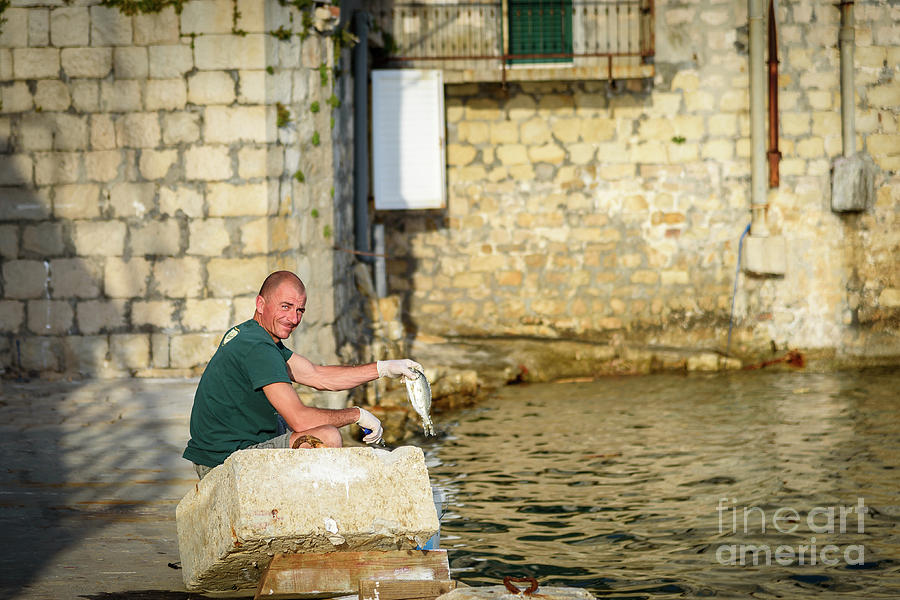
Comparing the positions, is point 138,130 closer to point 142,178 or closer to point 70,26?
point 142,178

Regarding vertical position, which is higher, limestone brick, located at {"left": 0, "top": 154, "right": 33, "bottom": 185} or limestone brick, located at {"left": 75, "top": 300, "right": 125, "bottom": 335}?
limestone brick, located at {"left": 0, "top": 154, "right": 33, "bottom": 185}

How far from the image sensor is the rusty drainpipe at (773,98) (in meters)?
14.1

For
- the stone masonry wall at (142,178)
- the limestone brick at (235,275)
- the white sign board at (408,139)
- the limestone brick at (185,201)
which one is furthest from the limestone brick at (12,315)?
the white sign board at (408,139)

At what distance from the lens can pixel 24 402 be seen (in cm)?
962

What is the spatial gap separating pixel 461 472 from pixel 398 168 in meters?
5.81

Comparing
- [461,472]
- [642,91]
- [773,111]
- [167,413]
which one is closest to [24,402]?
[167,413]

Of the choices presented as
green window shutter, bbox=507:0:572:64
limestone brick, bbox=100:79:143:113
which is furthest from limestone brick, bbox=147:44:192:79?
green window shutter, bbox=507:0:572:64

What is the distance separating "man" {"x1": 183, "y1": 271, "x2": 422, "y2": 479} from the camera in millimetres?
5246

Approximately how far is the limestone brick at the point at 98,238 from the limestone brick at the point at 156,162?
527mm

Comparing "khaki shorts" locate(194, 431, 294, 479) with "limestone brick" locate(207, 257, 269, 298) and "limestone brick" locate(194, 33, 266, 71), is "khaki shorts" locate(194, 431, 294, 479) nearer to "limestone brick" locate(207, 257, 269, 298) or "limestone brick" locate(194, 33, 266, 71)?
"limestone brick" locate(207, 257, 269, 298)

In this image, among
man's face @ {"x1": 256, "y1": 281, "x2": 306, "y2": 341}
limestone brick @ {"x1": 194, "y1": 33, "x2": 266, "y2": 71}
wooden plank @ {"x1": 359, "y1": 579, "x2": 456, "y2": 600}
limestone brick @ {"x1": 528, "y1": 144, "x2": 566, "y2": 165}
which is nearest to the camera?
wooden plank @ {"x1": 359, "y1": 579, "x2": 456, "y2": 600}

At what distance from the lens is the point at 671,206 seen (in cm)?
1461

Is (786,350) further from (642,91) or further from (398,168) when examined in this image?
(398,168)

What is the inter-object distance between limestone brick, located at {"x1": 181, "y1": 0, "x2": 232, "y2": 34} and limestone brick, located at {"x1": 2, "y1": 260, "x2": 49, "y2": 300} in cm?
249
